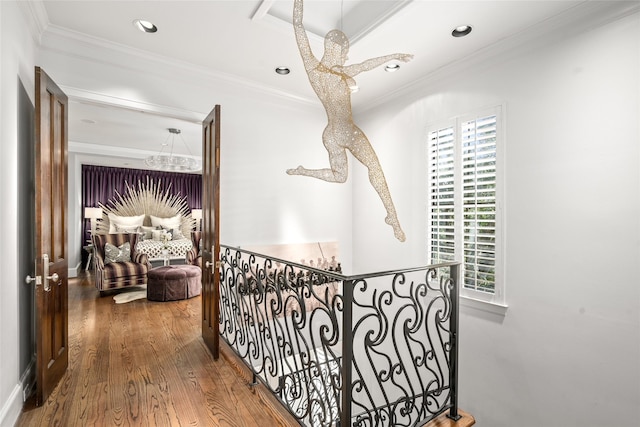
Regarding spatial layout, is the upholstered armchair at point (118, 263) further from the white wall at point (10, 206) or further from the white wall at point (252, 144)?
the white wall at point (10, 206)

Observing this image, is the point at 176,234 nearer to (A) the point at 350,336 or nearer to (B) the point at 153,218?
(B) the point at 153,218

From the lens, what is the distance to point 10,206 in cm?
198

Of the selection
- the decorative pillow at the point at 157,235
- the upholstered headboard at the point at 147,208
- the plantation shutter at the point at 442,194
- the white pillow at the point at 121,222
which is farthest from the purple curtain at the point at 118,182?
the plantation shutter at the point at 442,194

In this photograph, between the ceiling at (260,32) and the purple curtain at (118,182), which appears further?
the purple curtain at (118,182)

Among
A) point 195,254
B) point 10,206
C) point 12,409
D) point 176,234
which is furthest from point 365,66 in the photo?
point 176,234

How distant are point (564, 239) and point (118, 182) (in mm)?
10132

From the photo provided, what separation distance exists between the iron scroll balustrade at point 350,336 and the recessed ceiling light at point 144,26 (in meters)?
1.97

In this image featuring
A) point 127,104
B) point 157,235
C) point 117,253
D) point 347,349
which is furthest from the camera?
point 157,235

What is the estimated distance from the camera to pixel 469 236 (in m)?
3.14

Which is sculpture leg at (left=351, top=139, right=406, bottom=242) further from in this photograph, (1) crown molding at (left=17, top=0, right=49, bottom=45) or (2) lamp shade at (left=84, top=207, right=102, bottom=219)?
(2) lamp shade at (left=84, top=207, right=102, bottom=219)

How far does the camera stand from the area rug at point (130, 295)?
507 cm

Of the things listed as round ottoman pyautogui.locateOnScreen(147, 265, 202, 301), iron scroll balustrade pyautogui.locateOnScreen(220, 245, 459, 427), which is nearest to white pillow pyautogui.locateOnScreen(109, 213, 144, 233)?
round ottoman pyautogui.locateOnScreen(147, 265, 202, 301)

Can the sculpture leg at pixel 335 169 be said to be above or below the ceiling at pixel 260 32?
below

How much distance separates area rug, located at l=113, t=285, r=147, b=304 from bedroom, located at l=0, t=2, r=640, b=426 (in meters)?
2.71
